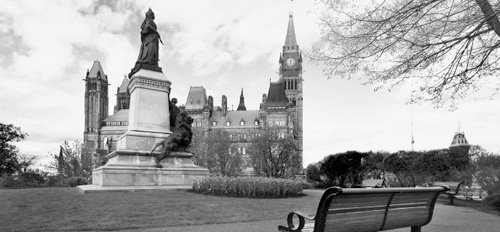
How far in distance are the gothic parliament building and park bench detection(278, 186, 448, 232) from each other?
79944 millimetres

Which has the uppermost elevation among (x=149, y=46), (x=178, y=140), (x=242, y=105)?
(x=242, y=105)

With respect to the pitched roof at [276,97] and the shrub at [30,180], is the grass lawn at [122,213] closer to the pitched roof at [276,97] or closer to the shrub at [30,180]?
the shrub at [30,180]

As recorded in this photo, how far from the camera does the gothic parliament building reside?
307ft

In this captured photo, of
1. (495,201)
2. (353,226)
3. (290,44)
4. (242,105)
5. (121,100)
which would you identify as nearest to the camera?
(353,226)

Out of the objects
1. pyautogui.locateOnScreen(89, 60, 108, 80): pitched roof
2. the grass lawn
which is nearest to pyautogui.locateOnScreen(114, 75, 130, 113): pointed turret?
pyautogui.locateOnScreen(89, 60, 108, 80): pitched roof

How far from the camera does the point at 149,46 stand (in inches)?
756

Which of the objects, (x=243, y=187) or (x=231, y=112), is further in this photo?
(x=231, y=112)

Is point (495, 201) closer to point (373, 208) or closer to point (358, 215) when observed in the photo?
point (373, 208)

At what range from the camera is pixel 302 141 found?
97.5m

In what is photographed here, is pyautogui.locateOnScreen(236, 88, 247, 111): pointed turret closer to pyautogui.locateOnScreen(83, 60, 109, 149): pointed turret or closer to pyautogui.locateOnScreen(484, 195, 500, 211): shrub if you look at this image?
pyautogui.locateOnScreen(83, 60, 109, 149): pointed turret

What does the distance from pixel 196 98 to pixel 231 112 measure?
10.8 meters

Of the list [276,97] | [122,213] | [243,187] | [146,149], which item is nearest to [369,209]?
[122,213]

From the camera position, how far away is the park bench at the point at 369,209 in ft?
13.6

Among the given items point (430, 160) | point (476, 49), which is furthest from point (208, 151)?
point (476, 49)
